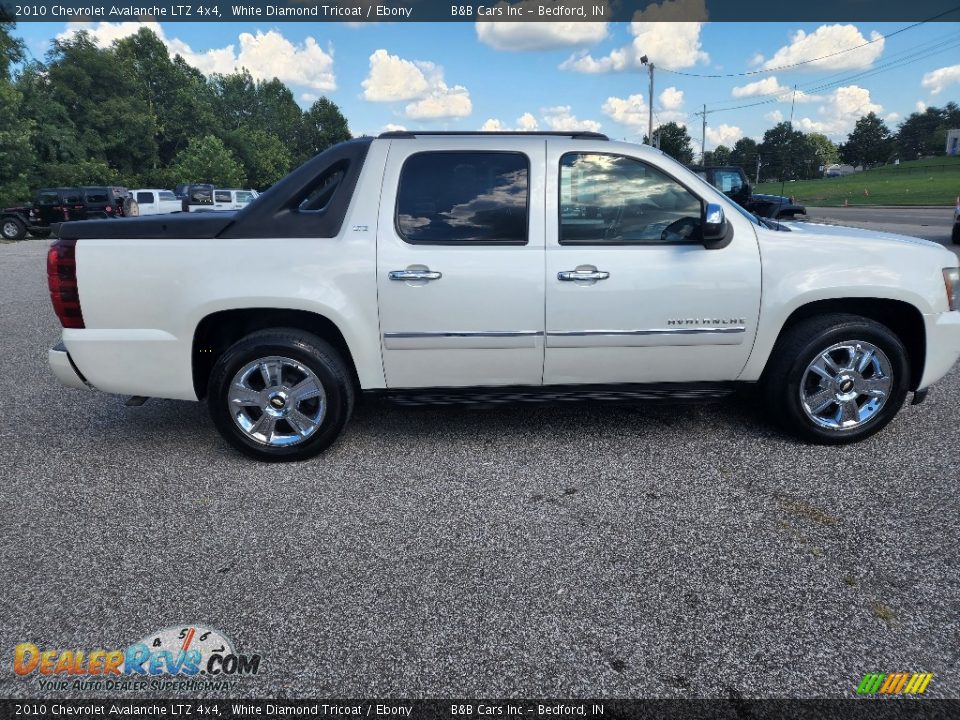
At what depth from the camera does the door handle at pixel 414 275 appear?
3.58 metres

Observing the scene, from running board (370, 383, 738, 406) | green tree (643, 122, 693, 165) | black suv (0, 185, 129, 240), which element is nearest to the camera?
running board (370, 383, 738, 406)

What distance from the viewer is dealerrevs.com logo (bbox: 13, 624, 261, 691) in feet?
7.09

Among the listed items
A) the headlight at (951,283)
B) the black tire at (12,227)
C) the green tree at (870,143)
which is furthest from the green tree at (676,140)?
the headlight at (951,283)

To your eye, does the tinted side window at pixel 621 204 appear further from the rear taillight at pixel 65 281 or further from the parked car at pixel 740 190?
the parked car at pixel 740 190

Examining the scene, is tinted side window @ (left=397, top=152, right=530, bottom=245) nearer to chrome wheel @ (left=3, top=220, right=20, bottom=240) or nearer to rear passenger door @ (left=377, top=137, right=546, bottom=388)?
rear passenger door @ (left=377, top=137, right=546, bottom=388)

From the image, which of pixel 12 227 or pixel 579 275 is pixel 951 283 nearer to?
pixel 579 275

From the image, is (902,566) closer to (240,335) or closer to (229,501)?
(229,501)

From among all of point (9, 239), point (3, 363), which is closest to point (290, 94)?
point (9, 239)

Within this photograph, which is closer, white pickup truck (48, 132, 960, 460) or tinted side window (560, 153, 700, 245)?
white pickup truck (48, 132, 960, 460)

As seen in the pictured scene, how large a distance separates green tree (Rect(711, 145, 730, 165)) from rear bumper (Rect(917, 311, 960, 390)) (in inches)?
5517

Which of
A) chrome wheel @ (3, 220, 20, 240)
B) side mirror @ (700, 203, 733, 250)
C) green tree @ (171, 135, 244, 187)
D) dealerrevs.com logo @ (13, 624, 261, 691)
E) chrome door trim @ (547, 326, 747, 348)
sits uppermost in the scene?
green tree @ (171, 135, 244, 187)

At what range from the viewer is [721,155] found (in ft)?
463

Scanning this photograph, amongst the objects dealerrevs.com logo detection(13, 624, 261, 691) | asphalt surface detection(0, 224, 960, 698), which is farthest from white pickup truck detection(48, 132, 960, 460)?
dealerrevs.com logo detection(13, 624, 261, 691)

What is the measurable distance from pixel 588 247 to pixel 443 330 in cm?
94
